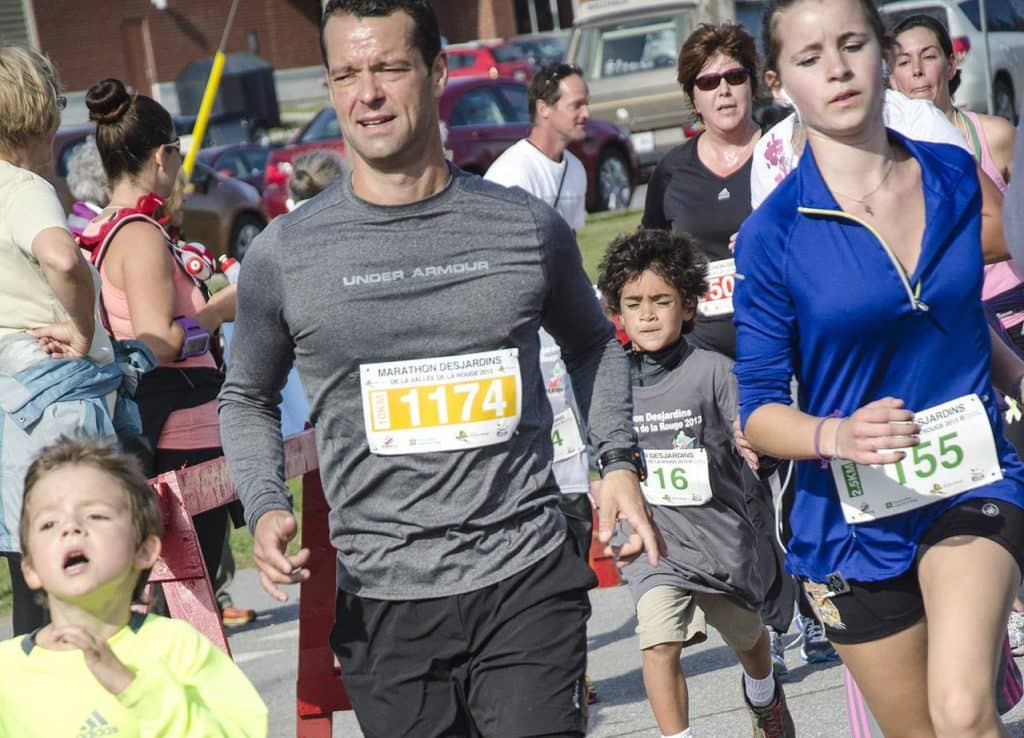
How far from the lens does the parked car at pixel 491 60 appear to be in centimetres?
3303

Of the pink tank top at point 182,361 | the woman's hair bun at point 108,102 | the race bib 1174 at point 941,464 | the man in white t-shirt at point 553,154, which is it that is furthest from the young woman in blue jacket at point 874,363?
the man in white t-shirt at point 553,154

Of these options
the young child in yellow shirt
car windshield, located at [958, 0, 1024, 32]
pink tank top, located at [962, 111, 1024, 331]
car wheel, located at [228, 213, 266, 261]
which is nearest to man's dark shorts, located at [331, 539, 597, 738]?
the young child in yellow shirt

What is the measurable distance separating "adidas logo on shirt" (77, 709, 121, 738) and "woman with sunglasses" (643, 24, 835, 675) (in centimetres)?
374

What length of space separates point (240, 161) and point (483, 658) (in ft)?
73.9

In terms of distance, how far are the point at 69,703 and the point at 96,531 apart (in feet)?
1.07

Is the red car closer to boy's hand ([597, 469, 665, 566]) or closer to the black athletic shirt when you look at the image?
the black athletic shirt

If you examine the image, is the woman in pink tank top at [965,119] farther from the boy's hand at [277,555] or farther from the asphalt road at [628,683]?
the boy's hand at [277,555]

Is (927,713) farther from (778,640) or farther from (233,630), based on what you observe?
(233,630)

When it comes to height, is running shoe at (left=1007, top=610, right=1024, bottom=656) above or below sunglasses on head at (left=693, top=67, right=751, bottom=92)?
below

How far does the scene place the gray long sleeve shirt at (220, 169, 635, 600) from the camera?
3.62m

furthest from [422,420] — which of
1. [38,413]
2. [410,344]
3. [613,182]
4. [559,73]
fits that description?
[613,182]

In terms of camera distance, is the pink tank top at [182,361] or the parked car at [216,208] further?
the parked car at [216,208]

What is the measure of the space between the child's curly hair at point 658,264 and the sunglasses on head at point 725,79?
3.54ft

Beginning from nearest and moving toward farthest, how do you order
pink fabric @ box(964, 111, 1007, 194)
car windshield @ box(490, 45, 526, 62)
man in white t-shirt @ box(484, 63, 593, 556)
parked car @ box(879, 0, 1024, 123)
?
1. pink fabric @ box(964, 111, 1007, 194)
2. man in white t-shirt @ box(484, 63, 593, 556)
3. parked car @ box(879, 0, 1024, 123)
4. car windshield @ box(490, 45, 526, 62)
